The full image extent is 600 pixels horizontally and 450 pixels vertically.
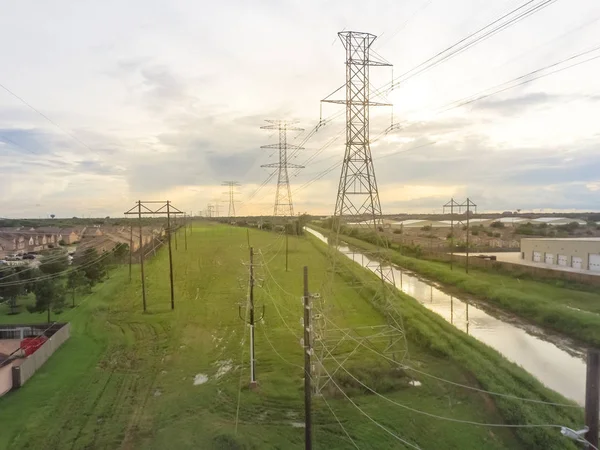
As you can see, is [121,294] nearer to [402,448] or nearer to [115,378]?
[115,378]

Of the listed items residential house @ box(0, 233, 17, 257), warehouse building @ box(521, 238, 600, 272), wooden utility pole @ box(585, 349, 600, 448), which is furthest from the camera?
residential house @ box(0, 233, 17, 257)

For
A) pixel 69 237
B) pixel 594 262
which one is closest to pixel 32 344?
pixel 594 262

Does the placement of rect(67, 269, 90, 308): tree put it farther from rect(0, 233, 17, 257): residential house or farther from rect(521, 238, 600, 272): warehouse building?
rect(521, 238, 600, 272): warehouse building

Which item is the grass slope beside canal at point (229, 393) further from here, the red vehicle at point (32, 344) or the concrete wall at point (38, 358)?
the red vehicle at point (32, 344)

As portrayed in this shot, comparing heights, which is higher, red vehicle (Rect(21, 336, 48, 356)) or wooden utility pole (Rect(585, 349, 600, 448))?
wooden utility pole (Rect(585, 349, 600, 448))

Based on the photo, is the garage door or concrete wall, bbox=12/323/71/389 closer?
concrete wall, bbox=12/323/71/389

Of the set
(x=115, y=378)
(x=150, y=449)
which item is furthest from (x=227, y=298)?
(x=150, y=449)

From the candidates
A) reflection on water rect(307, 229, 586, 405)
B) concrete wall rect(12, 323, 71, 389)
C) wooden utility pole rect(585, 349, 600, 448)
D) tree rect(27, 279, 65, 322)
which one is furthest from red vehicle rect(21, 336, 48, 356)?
wooden utility pole rect(585, 349, 600, 448)
